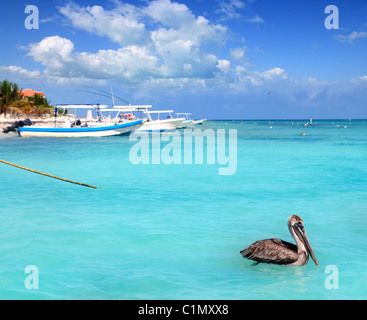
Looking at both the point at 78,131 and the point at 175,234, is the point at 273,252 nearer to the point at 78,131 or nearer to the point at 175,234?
the point at 175,234

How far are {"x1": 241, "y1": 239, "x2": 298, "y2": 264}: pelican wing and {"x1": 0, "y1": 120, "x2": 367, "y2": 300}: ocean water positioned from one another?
153 mm

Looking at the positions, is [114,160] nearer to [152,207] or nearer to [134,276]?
[152,207]

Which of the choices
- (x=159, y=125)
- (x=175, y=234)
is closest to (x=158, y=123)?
(x=159, y=125)

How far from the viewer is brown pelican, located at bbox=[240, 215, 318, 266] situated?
593cm

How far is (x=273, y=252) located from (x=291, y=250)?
28 centimetres

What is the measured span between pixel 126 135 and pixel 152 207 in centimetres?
3757

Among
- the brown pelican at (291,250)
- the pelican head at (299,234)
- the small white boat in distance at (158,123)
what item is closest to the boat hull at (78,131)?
the small white boat in distance at (158,123)

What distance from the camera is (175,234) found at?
8.28 m

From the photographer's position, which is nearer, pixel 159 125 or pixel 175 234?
pixel 175 234

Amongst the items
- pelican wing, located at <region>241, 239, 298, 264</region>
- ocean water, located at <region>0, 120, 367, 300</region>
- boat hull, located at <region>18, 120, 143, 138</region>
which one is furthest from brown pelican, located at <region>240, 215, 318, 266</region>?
boat hull, located at <region>18, 120, 143, 138</region>
